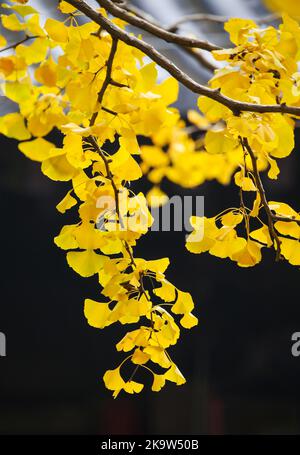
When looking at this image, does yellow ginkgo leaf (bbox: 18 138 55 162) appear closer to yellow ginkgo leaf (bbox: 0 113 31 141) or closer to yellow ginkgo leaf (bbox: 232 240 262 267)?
yellow ginkgo leaf (bbox: 0 113 31 141)

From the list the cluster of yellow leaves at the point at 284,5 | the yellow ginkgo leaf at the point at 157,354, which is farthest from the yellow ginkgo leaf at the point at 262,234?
the cluster of yellow leaves at the point at 284,5

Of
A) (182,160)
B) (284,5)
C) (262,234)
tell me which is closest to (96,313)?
(262,234)

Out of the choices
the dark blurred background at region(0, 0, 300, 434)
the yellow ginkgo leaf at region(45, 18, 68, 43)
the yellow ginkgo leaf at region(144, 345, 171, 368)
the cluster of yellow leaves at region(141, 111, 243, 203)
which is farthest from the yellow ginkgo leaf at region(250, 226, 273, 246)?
the dark blurred background at region(0, 0, 300, 434)

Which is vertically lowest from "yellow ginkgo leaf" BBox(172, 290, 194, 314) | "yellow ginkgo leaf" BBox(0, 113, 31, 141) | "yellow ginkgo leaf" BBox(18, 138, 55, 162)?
"yellow ginkgo leaf" BBox(172, 290, 194, 314)

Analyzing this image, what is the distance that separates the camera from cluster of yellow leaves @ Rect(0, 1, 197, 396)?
1.83 ft

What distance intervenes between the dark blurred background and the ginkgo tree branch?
173cm

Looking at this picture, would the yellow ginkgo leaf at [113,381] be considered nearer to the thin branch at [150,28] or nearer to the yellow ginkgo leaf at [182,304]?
the yellow ginkgo leaf at [182,304]

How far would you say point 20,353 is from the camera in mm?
2240

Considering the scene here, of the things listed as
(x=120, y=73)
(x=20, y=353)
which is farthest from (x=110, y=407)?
(x=120, y=73)

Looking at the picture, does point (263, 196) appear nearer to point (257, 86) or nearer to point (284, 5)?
point (257, 86)

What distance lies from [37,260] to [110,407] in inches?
21.0

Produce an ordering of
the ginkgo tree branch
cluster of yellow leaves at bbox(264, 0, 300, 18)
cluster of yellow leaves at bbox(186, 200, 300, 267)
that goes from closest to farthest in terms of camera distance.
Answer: cluster of yellow leaves at bbox(264, 0, 300, 18), the ginkgo tree branch, cluster of yellow leaves at bbox(186, 200, 300, 267)

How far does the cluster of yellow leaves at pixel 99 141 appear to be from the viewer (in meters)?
0.56

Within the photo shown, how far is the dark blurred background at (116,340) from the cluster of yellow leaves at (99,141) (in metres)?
1.67
